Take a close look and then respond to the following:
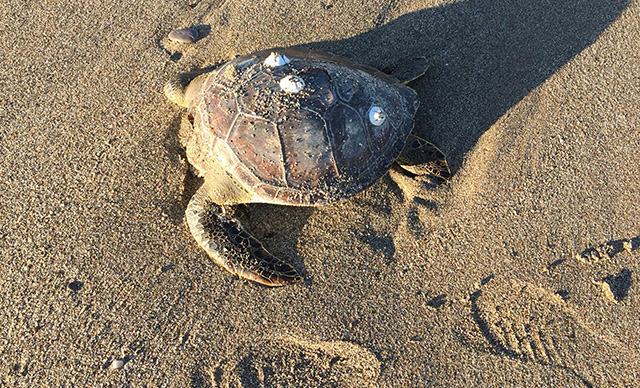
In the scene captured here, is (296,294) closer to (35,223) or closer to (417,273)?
(417,273)

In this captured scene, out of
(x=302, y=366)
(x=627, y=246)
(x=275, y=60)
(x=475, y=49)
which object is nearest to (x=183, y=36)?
(x=275, y=60)

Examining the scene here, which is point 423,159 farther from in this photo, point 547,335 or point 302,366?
point 302,366

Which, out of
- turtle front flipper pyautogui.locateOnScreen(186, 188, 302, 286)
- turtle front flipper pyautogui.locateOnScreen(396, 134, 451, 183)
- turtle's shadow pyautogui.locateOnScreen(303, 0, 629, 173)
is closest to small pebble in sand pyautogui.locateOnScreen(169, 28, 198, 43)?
turtle's shadow pyautogui.locateOnScreen(303, 0, 629, 173)

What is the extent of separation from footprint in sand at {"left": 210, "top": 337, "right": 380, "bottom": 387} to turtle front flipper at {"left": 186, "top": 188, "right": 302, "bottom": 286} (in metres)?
0.41

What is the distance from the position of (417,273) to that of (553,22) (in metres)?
2.49

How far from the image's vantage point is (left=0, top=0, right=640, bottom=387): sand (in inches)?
91.9

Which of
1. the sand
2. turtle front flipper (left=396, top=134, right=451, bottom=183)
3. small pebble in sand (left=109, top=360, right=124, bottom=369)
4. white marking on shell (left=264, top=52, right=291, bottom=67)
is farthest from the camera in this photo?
turtle front flipper (left=396, top=134, right=451, bottom=183)

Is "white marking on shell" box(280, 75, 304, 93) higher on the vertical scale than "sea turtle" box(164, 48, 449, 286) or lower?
higher

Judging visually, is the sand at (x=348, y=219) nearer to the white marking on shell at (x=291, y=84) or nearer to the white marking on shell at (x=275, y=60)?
the white marking on shell at (x=275, y=60)

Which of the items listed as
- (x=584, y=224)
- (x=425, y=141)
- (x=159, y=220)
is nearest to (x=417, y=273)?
(x=425, y=141)

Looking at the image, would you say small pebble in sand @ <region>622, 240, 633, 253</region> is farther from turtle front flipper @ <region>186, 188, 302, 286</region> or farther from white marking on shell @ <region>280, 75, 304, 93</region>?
white marking on shell @ <region>280, 75, 304, 93</region>

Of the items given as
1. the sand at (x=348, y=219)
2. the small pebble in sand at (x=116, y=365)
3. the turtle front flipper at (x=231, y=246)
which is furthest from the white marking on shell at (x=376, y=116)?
the small pebble in sand at (x=116, y=365)

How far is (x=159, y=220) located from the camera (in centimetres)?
Result: 255

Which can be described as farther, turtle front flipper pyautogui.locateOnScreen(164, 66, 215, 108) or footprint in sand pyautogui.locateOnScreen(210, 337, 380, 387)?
turtle front flipper pyautogui.locateOnScreen(164, 66, 215, 108)
